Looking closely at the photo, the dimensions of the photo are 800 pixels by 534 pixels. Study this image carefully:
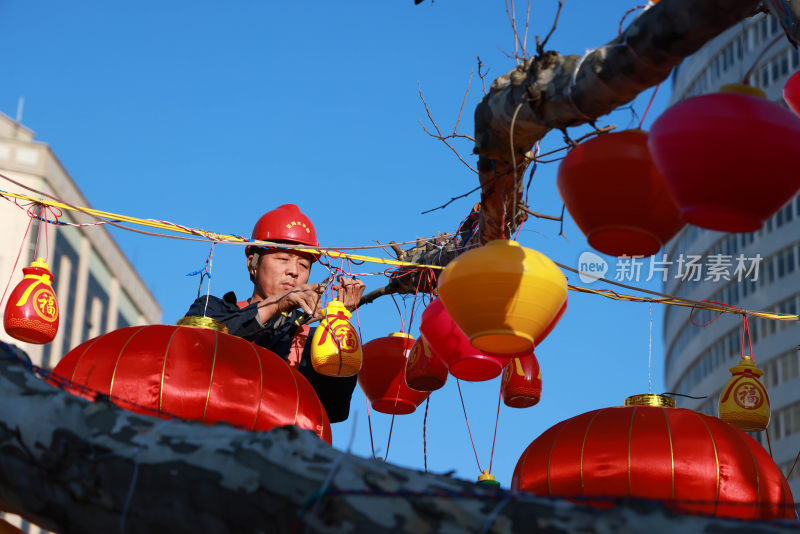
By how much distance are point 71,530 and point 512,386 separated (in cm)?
345

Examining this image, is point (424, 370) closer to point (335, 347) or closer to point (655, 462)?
point (335, 347)

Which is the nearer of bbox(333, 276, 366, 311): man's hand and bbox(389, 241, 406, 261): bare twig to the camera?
bbox(333, 276, 366, 311): man's hand

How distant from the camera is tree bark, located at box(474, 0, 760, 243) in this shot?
331 cm

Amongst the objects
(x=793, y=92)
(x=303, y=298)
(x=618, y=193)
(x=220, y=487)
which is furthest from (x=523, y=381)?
(x=220, y=487)

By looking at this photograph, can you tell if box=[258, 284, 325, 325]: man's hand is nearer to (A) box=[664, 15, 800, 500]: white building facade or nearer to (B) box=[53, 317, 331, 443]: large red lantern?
(B) box=[53, 317, 331, 443]: large red lantern

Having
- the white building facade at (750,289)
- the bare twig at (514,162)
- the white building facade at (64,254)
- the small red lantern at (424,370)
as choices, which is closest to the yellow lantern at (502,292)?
the bare twig at (514,162)

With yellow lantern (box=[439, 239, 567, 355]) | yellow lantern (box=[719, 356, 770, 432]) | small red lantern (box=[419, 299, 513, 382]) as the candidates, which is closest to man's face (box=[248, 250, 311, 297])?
small red lantern (box=[419, 299, 513, 382])

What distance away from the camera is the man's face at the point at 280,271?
6348 millimetres

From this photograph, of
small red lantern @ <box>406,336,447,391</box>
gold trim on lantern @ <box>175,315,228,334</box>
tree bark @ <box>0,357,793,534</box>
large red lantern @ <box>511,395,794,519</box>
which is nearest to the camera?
tree bark @ <box>0,357,793,534</box>

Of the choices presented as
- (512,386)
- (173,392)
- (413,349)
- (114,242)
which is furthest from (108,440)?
(114,242)

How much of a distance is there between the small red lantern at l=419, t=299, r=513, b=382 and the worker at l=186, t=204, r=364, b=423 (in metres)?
1.20

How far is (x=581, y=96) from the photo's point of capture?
12.0ft

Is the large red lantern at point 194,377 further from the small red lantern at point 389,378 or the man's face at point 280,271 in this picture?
the man's face at point 280,271

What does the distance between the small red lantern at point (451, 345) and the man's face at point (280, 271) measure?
178 centimetres
